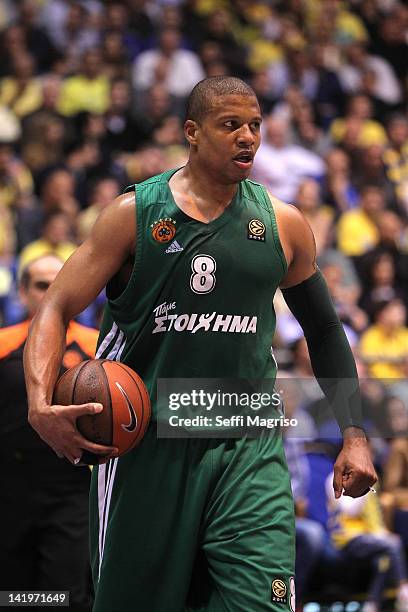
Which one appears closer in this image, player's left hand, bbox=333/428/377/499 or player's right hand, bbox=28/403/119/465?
player's right hand, bbox=28/403/119/465

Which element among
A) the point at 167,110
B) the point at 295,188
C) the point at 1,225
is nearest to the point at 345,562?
the point at 1,225

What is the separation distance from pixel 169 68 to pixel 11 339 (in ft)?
25.3

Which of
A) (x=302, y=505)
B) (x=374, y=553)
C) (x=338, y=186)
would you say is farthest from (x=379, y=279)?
(x=302, y=505)

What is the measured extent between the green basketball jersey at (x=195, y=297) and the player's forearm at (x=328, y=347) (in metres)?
0.33

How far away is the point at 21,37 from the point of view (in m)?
12.3

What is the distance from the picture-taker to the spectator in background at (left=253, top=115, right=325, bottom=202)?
1217 centimetres

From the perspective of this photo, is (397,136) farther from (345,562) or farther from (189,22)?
(345,562)

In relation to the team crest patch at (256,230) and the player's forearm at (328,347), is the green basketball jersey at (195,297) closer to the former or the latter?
the team crest patch at (256,230)

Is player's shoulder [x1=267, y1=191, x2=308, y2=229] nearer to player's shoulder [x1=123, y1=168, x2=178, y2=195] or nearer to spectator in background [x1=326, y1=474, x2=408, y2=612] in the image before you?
player's shoulder [x1=123, y1=168, x2=178, y2=195]

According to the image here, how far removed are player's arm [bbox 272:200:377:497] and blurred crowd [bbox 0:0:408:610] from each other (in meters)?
3.48

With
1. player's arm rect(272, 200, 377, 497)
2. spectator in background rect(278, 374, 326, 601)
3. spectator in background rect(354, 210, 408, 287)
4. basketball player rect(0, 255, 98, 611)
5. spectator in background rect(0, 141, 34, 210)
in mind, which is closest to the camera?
player's arm rect(272, 200, 377, 497)

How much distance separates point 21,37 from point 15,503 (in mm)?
7511

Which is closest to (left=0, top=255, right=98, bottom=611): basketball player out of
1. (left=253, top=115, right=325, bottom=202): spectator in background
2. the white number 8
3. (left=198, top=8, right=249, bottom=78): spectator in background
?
the white number 8

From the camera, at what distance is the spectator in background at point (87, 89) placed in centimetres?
1216
